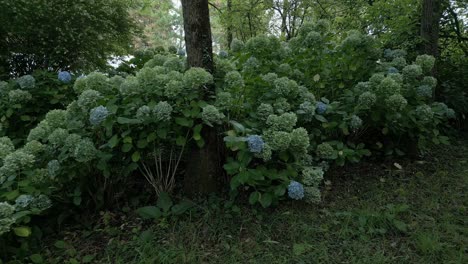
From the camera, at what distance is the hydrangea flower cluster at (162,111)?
6.49ft

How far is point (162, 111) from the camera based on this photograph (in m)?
1.97

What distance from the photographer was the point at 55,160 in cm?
200

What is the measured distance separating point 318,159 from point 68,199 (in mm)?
1819

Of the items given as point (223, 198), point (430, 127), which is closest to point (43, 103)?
point (223, 198)

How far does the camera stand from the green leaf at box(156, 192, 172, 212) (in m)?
2.20

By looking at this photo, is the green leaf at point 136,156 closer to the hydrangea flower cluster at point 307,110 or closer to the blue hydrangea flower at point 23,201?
the blue hydrangea flower at point 23,201

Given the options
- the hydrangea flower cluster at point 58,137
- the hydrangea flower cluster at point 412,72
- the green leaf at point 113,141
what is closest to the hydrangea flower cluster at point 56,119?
the hydrangea flower cluster at point 58,137

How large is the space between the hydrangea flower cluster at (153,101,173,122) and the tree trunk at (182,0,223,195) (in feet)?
1.18

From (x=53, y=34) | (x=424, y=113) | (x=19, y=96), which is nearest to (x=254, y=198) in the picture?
(x=424, y=113)

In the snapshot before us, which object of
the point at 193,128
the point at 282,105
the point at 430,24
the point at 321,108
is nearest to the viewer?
the point at 193,128

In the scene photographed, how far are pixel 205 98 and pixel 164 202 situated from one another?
752mm

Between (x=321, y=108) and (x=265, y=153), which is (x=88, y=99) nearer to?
(x=265, y=153)

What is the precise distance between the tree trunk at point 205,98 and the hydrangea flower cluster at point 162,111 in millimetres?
360

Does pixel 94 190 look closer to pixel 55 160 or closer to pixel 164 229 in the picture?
pixel 55 160
